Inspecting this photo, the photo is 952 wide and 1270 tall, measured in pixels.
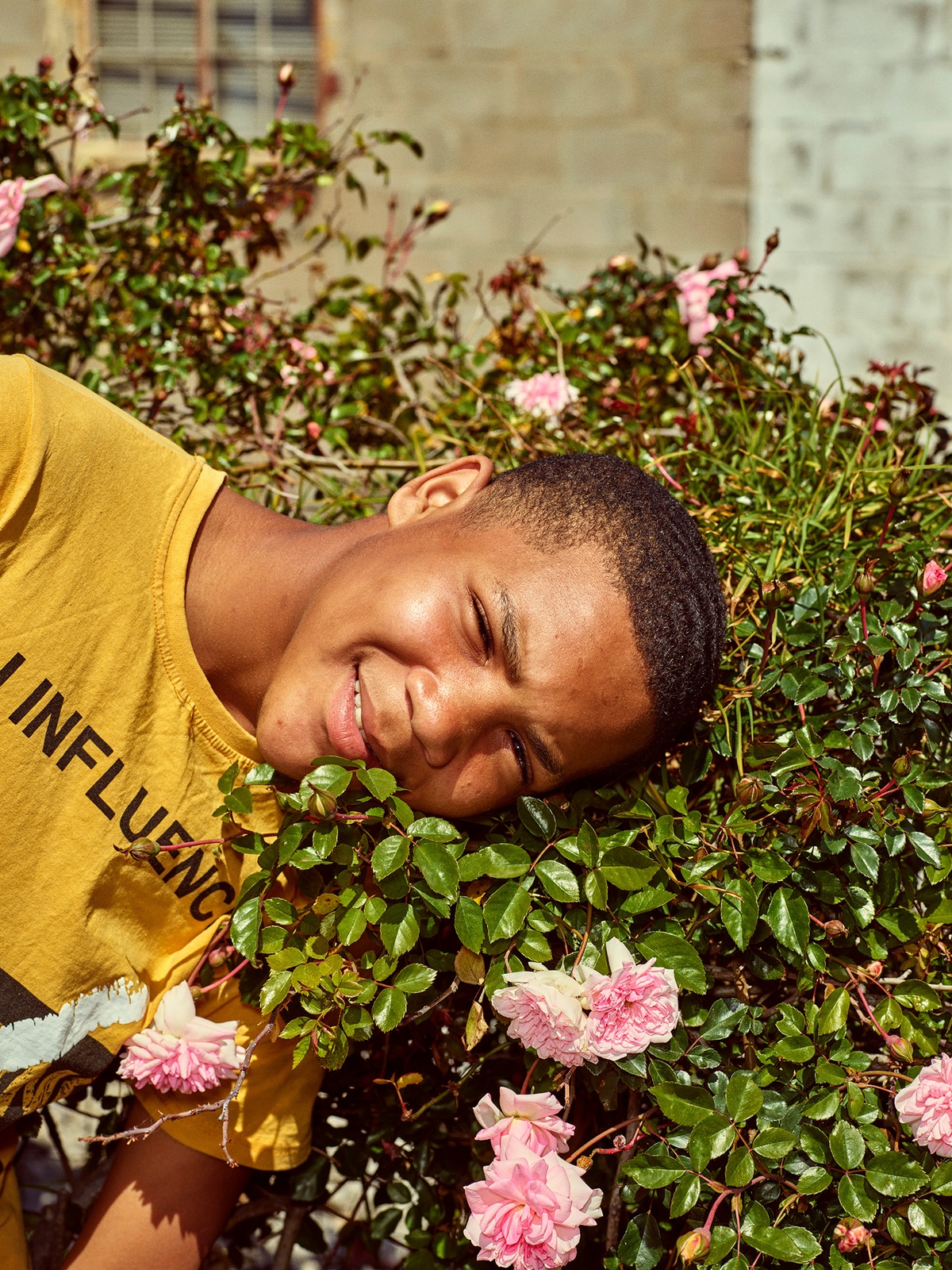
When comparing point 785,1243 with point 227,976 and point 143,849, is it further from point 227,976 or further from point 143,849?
point 143,849

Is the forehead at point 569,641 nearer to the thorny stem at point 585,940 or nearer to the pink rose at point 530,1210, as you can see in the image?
the thorny stem at point 585,940

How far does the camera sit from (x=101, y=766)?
62.5 inches

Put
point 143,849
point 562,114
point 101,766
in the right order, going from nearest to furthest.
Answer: point 143,849 < point 101,766 < point 562,114

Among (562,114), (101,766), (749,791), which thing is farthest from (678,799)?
(562,114)

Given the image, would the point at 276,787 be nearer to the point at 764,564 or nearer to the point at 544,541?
the point at 544,541

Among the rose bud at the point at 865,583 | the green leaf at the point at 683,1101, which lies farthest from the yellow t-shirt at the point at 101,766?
the rose bud at the point at 865,583

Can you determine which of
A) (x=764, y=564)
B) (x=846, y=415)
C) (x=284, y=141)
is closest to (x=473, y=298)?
(x=284, y=141)

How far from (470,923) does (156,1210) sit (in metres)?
0.72

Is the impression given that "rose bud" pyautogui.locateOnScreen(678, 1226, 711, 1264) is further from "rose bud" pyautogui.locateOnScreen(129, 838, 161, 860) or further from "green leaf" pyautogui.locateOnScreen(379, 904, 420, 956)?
"rose bud" pyautogui.locateOnScreen(129, 838, 161, 860)

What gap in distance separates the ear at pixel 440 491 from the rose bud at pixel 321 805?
0.51 m

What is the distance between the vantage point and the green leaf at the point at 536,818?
1414 millimetres

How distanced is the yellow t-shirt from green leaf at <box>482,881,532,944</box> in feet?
1.47

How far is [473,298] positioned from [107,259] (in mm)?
3311

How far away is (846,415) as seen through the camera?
2027 mm
